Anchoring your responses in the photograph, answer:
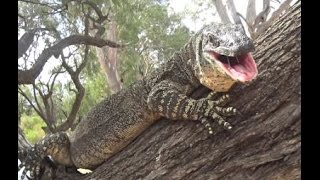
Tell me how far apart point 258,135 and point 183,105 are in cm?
52

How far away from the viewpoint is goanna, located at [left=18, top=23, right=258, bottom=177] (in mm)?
2195

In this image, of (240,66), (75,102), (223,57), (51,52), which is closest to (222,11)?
(75,102)

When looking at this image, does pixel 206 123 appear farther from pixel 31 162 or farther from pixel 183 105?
pixel 31 162

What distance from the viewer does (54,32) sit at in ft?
19.7

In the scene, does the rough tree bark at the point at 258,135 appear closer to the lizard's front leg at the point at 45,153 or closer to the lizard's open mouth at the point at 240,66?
the lizard's open mouth at the point at 240,66

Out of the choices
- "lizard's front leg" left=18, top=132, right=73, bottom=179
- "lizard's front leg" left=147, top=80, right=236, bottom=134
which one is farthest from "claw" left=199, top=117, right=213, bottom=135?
"lizard's front leg" left=18, top=132, right=73, bottom=179

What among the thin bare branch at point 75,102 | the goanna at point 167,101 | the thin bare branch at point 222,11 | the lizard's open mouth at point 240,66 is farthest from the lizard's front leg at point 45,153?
the thin bare branch at point 222,11

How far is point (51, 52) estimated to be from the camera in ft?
17.7

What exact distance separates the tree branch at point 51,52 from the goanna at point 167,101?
1.47 m

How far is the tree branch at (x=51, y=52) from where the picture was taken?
4.84 meters

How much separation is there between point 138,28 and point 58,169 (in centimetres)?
368

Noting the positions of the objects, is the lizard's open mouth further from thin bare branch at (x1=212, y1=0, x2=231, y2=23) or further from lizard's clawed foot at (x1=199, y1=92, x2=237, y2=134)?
thin bare branch at (x1=212, y1=0, x2=231, y2=23)

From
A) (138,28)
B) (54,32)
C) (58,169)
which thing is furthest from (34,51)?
(58,169)
